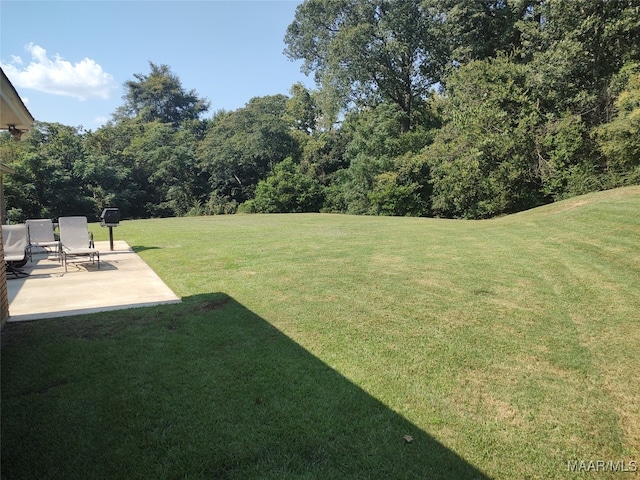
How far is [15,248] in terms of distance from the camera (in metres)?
7.89

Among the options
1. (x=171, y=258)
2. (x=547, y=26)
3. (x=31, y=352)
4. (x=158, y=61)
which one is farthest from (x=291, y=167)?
(x=158, y=61)

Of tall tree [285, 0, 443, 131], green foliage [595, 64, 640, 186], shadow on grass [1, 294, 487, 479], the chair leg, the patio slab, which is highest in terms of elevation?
tall tree [285, 0, 443, 131]

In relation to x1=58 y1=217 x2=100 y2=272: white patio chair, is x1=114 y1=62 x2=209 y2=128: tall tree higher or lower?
higher

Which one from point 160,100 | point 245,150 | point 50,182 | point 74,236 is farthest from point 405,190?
point 160,100

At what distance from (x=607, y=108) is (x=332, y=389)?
71.9ft

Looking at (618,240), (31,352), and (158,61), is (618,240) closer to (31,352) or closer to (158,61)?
(31,352)

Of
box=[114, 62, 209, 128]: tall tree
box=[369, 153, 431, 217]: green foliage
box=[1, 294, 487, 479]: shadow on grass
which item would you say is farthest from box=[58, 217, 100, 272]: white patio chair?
box=[114, 62, 209, 128]: tall tree

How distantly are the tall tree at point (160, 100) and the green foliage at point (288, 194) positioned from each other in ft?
109

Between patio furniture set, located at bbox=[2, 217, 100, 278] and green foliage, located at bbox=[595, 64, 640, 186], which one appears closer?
patio furniture set, located at bbox=[2, 217, 100, 278]

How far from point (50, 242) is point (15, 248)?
226 cm

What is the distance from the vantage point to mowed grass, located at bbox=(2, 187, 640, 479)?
261cm

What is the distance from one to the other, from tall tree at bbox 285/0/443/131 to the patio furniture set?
26.6m

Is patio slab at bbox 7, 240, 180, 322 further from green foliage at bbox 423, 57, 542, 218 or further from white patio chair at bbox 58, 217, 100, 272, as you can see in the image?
green foliage at bbox 423, 57, 542, 218

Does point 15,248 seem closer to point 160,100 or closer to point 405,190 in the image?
point 405,190
